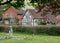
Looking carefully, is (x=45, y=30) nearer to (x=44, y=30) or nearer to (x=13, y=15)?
(x=44, y=30)

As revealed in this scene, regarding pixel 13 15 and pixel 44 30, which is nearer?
pixel 44 30

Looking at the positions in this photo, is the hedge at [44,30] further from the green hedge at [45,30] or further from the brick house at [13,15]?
the brick house at [13,15]

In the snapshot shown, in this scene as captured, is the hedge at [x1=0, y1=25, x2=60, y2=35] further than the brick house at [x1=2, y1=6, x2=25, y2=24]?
No

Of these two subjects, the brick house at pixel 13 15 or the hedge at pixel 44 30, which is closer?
the hedge at pixel 44 30

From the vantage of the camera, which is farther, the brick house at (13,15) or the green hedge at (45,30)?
the brick house at (13,15)

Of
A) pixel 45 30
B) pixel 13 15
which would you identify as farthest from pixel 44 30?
pixel 13 15

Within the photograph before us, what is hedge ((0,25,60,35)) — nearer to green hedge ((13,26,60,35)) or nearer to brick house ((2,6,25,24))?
green hedge ((13,26,60,35))

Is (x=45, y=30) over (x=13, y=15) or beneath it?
beneath

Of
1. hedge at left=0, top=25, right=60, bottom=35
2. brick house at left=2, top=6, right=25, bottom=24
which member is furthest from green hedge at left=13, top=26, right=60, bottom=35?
brick house at left=2, top=6, right=25, bottom=24

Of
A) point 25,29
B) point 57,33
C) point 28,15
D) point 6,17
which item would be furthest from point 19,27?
point 6,17

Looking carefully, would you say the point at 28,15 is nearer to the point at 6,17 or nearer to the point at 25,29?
the point at 6,17

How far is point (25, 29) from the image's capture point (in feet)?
138

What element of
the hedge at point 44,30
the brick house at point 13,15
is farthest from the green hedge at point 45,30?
the brick house at point 13,15

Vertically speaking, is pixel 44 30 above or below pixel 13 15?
below
